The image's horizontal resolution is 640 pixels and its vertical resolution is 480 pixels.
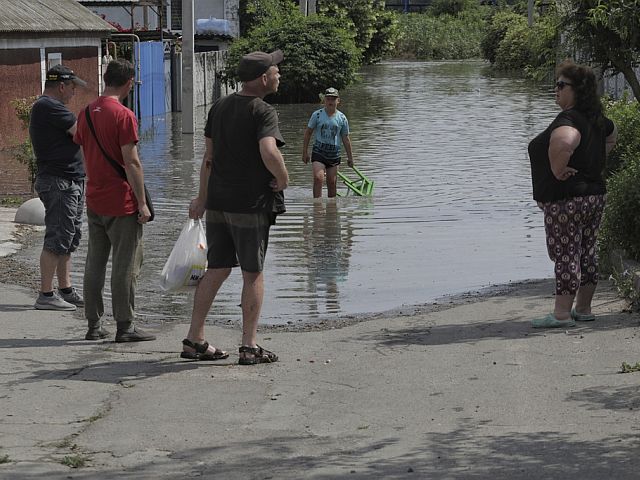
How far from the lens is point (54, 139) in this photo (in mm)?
9414

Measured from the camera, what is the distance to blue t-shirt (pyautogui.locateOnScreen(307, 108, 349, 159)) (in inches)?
648

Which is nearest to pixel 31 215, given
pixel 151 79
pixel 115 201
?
pixel 115 201

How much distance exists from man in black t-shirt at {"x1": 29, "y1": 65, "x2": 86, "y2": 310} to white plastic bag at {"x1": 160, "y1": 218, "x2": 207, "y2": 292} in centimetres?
148

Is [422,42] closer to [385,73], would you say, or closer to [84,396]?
[385,73]

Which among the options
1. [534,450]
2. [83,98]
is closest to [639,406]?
[534,450]

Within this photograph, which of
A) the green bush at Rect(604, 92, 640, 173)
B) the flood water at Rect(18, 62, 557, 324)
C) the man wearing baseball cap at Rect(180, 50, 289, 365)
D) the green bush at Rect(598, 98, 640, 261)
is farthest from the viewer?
the green bush at Rect(604, 92, 640, 173)

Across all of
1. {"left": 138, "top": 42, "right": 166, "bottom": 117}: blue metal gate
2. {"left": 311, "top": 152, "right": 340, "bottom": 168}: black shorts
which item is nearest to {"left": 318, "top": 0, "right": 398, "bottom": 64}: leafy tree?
{"left": 138, "top": 42, "right": 166, "bottom": 117}: blue metal gate

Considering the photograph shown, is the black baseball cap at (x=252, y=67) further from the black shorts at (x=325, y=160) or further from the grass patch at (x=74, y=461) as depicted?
the black shorts at (x=325, y=160)

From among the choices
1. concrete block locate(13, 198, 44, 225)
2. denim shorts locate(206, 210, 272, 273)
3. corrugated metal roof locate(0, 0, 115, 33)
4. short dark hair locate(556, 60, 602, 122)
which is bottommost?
concrete block locate(13, 198, 44, 225)

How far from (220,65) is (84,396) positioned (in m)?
36.0

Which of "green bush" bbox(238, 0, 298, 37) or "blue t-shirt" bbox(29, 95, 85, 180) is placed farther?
"green bush" bbox(238, 0, 298, 37)

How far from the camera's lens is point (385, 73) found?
59.7 meters

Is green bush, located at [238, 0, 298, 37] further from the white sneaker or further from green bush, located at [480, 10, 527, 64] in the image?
the white sneaker

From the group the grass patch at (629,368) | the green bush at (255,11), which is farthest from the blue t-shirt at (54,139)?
the green bush at (255,11)
